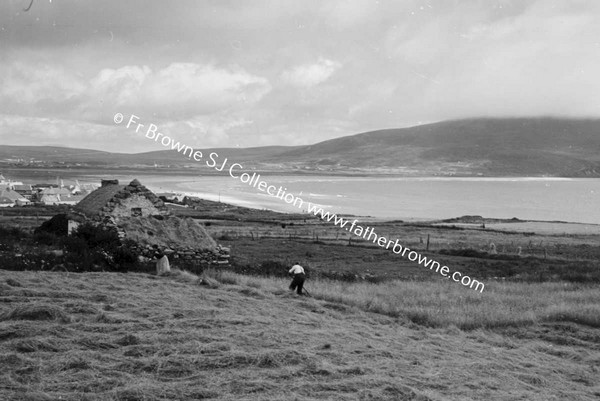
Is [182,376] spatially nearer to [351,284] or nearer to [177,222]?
[351,284]

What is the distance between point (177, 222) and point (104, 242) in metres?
3.89

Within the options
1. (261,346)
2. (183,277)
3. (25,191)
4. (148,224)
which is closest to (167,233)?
(148,224)

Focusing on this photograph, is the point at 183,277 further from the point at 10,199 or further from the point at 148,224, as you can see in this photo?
the point at 10,199

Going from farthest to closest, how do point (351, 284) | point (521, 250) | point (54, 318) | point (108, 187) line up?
point (521, 250) → point (108, 187) → point (351, 284) → point (54, 318)

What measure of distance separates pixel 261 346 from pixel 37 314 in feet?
14.3

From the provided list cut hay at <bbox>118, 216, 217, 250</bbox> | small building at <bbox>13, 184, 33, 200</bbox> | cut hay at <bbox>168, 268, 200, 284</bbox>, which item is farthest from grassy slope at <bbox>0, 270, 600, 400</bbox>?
small building at <bbox>13, 184, 33, 200</bbox>

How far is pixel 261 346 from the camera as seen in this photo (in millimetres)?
10219

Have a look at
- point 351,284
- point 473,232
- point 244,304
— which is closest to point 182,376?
point 244,304

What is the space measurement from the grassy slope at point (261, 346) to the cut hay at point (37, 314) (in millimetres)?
19

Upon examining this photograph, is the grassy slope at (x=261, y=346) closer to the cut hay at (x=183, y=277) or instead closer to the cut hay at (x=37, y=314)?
the cut hay at (x=37, y=314)

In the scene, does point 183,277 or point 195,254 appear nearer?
point 183,277

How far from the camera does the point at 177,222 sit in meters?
26.2

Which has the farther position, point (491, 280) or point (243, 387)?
point (491, 280)

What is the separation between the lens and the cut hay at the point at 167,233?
24.2 metres
